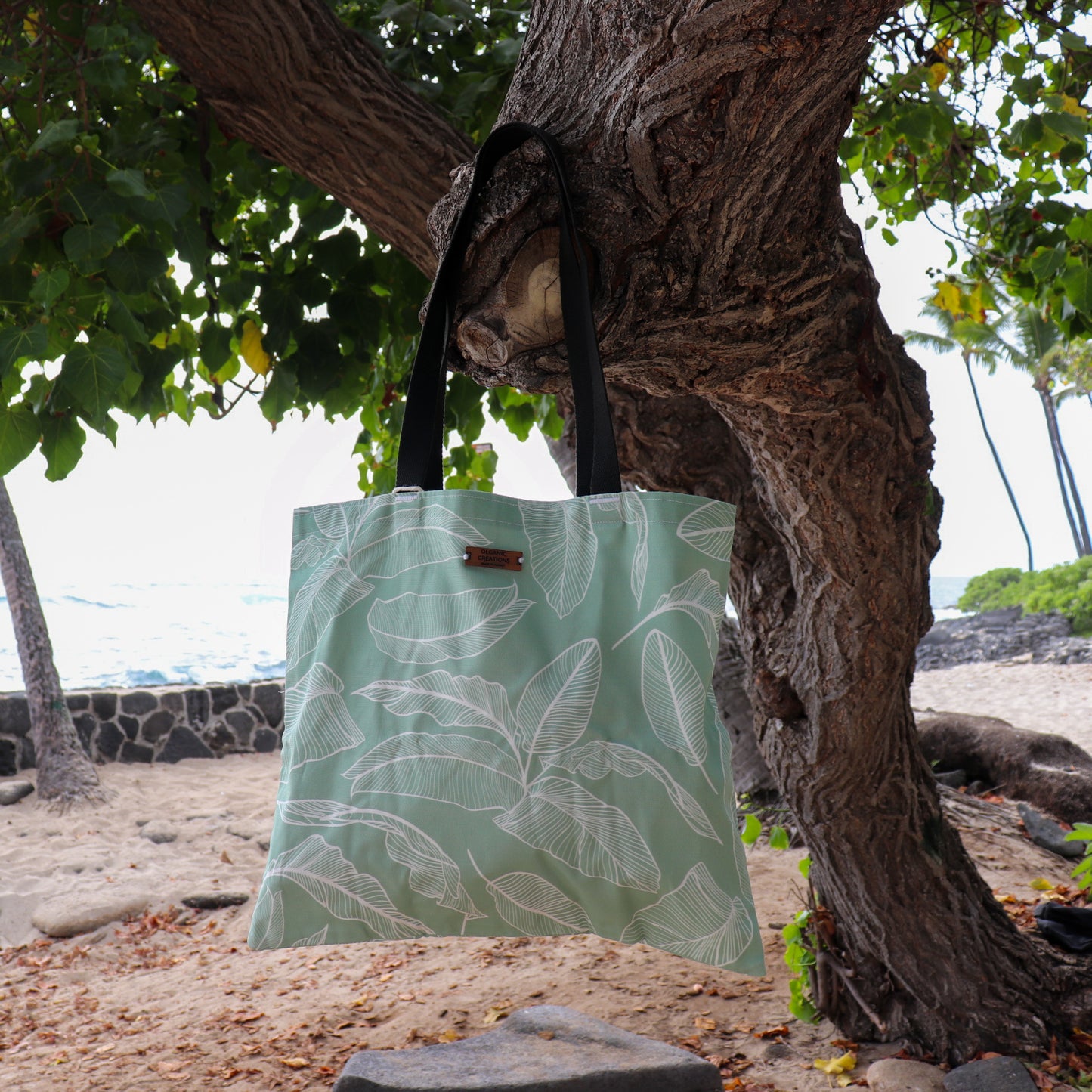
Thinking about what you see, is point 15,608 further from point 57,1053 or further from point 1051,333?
point 1051,333

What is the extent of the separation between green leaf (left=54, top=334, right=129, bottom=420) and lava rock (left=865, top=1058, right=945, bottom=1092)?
2.53 meters

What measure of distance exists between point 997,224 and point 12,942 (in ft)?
19.4

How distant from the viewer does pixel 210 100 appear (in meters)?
2.29

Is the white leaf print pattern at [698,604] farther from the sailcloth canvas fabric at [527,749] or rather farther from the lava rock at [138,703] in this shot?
the lava rock at [138,703]

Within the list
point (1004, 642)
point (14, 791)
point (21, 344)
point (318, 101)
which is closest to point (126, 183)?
point (21, 344)

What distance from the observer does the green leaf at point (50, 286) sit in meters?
2.05

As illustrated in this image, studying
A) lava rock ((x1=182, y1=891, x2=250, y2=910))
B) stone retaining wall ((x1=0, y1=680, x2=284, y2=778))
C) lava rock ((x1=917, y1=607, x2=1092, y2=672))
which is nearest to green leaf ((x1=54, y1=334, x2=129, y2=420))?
lava rock ((x1=182, y1=891, x2=250, y2=910))

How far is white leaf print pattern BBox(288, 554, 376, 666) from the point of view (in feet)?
3.71

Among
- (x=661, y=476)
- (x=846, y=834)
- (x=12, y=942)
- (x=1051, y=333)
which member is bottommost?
(x=12, y=942)

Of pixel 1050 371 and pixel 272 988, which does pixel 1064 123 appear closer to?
pixel 272 988

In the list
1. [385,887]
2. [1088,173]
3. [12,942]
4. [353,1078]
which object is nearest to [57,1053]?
[353,1078]

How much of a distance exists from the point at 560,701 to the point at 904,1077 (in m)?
2.03

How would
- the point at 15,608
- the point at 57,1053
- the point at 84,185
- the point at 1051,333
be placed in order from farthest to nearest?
the point at 1051,333 → the point at 15,608 → the point at 57,1053 → the point at 84,185

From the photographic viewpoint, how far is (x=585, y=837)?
3.39 ft
